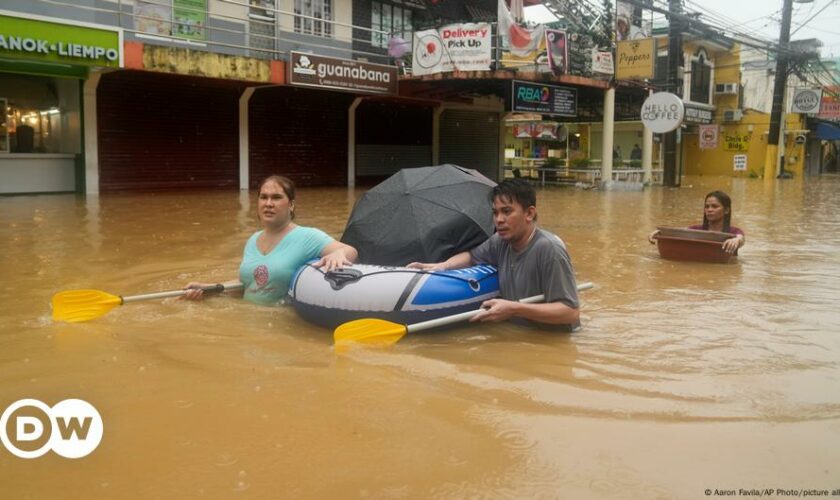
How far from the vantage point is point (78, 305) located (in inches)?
201

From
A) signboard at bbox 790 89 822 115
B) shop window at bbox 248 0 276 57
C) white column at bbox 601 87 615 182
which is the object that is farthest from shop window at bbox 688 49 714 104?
shop window at bbox 248 0 276 57

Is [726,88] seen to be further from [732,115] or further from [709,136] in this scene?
[709,136]

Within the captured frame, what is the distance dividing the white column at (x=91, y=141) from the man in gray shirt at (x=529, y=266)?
14.0 meters

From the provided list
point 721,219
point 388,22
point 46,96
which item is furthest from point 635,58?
point 46,96

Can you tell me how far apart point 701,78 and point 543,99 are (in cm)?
2004

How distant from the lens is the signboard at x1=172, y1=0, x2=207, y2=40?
53.7 feet

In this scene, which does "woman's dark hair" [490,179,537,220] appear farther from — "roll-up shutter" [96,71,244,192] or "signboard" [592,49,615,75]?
"signboard" [592,49,615,75]

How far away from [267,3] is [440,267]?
15.2m

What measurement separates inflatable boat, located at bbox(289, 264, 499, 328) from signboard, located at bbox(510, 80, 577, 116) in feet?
51.9

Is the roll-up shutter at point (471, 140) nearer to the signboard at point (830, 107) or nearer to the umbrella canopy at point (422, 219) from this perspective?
the umbrella canopy at point (422, 219)

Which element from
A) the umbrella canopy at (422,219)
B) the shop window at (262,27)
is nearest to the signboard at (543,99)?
the shop window at (262,27)

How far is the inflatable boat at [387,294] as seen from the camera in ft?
15.5

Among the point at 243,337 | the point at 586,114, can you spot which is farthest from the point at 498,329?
the point at 586,114

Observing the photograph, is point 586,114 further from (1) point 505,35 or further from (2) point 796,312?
(2) point 796,312
